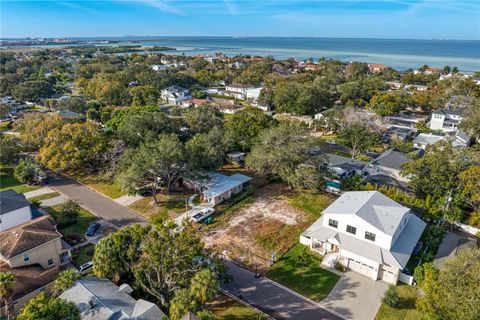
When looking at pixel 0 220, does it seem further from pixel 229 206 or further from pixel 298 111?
pixel 298 111

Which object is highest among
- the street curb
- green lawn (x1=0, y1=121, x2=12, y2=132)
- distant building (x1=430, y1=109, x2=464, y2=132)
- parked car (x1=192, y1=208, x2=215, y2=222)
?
distant building (x1=430, y1=109, x2=464, y2=132)

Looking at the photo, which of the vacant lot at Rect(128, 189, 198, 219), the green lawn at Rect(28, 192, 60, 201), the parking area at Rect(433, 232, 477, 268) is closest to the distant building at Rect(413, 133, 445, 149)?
the parking area at Rect(433, 232, 477, 268)

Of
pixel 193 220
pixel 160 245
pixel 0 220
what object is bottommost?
pixel 193 220

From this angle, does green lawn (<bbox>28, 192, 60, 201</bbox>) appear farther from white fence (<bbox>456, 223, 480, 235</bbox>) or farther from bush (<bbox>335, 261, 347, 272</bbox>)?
white fence (<bbox>456, 223, 480, 235</bbox>)

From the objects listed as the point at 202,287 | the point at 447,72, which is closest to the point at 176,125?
the point at 202,287

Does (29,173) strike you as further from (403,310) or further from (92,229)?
(403,310)

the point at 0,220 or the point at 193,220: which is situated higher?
the point at 0,220

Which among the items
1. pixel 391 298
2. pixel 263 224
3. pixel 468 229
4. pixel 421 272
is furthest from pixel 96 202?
pixel 468 229
